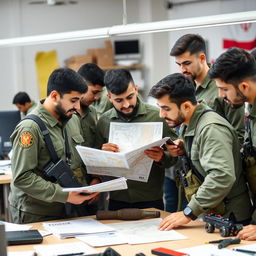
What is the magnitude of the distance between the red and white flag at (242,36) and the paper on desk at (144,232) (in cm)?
448

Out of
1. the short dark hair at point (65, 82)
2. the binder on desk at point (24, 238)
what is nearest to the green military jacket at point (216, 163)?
the short dark hair at point (65, 82)

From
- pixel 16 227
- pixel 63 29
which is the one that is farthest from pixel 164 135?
pixel 63 29

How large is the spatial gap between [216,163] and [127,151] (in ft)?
2.32

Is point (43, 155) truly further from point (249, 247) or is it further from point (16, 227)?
point (249, 247)

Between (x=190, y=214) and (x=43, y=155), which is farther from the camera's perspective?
(x=43, y=155)

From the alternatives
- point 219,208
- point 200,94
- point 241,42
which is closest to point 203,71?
point 200,94

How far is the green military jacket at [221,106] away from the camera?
131 inches

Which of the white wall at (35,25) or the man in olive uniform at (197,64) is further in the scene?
the white wall at (35,25)

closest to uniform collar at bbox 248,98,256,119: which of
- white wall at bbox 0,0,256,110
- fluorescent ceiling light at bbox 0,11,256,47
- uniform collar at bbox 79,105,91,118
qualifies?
fluorescent ceiling light at bbox 0,11,256,47

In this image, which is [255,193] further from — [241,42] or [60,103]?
[241,42]

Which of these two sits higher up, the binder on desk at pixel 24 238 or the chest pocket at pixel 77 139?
the chest pocket at pixel 77 139

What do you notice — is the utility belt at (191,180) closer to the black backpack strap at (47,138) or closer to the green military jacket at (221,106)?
the green military jacket at (221,106)

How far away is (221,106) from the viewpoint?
3436 millimetres

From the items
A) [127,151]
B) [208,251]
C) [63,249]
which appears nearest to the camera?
[208,251]
